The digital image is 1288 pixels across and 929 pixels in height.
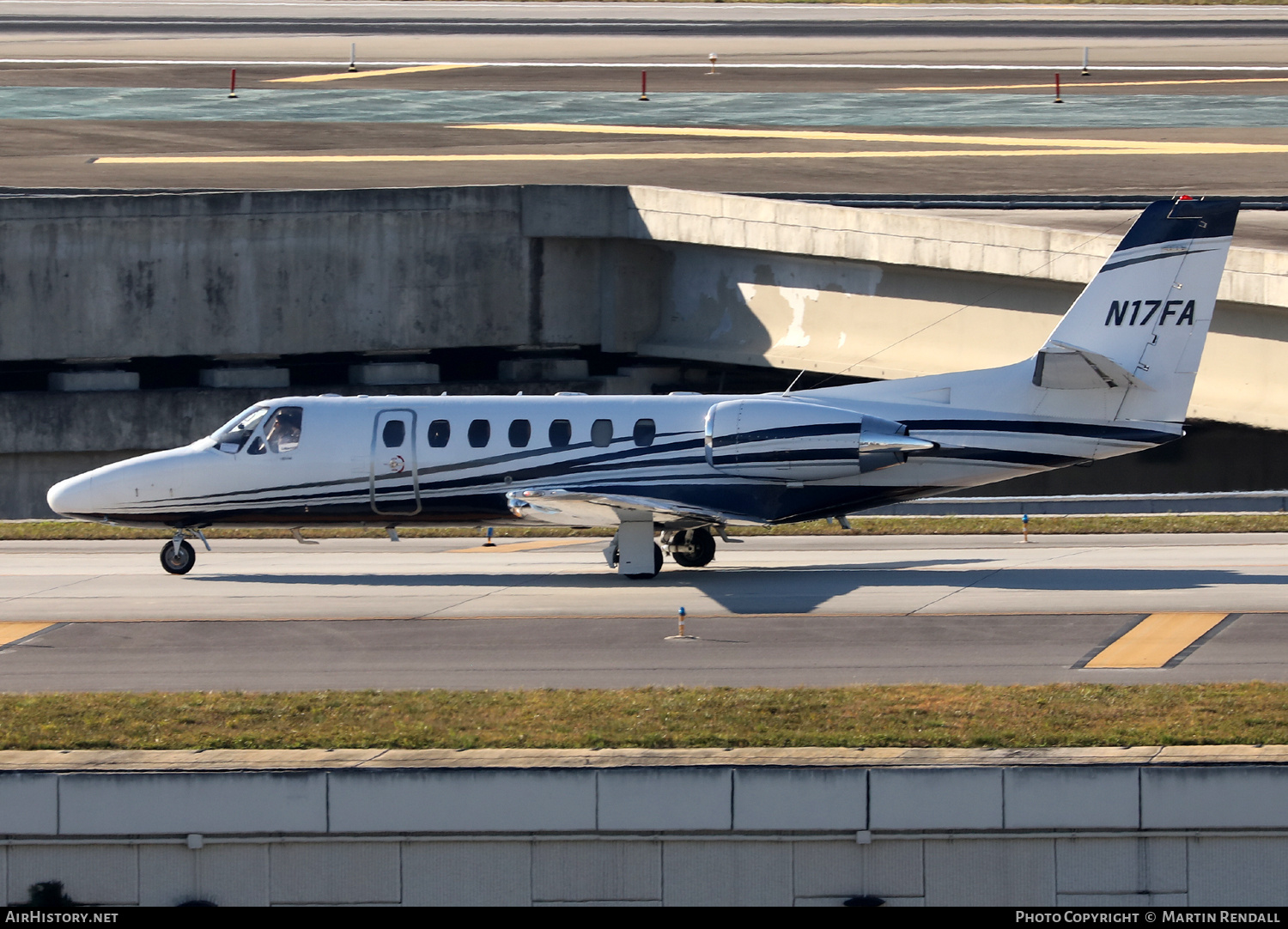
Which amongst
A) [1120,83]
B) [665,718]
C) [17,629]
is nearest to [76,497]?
[17,629]

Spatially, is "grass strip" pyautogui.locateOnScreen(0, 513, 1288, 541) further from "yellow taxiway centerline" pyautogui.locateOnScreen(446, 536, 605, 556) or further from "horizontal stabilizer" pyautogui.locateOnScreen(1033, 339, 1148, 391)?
"horizontal stabilizer" pyautogui.locateOnScreen(1033, 339, 1148, 391)

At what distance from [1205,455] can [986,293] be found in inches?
285

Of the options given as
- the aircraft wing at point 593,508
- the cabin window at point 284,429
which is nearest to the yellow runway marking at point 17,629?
the cabin window at point 284,429

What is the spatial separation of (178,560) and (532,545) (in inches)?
264

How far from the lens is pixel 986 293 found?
35.1 m

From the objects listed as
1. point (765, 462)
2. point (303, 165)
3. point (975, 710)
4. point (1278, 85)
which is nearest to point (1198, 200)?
point (765, 462)

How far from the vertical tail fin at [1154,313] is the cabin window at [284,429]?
1130cm

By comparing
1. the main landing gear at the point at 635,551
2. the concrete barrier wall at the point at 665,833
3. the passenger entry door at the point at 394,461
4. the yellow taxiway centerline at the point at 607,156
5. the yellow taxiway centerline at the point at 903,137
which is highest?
the yellow taxiway centerline at the point at 903,137

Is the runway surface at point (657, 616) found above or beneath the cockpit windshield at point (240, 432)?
beneath

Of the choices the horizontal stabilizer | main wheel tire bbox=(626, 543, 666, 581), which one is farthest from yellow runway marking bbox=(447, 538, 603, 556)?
the horizontal stabilizer

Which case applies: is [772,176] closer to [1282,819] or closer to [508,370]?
[508,370]

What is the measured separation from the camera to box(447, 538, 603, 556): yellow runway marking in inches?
1195

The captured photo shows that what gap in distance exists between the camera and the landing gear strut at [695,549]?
27.1 metres

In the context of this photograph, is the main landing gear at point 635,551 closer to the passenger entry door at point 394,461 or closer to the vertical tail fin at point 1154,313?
the passenger entry door at point 394,461
